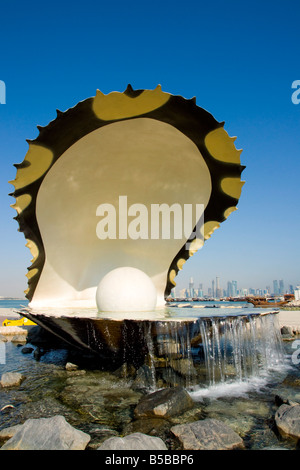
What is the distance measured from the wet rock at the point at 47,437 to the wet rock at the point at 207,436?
0.99 metres

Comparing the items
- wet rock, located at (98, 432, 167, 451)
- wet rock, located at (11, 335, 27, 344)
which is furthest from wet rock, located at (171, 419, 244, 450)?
wet rock, located at (11, 335, 27, 344)

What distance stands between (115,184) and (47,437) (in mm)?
7117

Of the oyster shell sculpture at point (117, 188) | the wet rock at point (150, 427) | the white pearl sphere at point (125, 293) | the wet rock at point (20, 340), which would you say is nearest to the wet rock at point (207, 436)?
the wet rock at point (150, 427)

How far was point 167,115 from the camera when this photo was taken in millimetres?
7180

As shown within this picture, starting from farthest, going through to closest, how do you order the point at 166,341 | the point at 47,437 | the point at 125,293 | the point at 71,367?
the point at 125,293, the point at 71,367, the point at 166,341, the point at 47,437

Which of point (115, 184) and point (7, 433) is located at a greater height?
point (115, 184)

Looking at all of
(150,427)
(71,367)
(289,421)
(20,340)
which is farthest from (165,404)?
(20,340)

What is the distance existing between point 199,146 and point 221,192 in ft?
4.81

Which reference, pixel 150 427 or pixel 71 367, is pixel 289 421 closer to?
pixel 150 427

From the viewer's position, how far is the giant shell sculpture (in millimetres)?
6988

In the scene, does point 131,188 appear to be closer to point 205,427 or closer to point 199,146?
point 199,146

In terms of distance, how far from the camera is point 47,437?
2986 mm

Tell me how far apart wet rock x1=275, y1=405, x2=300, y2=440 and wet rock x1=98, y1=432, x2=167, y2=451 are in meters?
1.43
